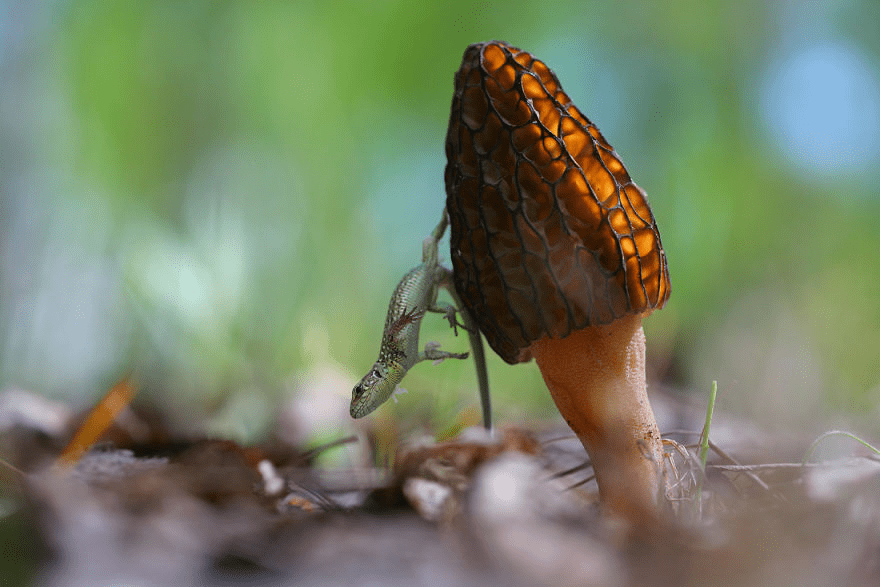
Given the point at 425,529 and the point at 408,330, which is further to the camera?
the point at 408,330

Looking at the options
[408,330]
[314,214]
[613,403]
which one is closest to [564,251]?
→ [613,403]

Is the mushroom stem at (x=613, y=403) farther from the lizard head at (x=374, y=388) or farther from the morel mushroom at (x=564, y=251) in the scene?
the lizard head at (x=374, y=388)

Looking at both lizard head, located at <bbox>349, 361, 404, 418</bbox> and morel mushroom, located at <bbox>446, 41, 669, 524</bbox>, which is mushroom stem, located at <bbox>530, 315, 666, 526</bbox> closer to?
morel mushroom, located at <bbox>446, 41, 669, 524</bbox>

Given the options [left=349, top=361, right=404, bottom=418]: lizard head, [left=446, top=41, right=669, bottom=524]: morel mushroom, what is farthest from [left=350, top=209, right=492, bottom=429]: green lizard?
[left=446, top=41, right=669, bottom=524]: morel mushroom

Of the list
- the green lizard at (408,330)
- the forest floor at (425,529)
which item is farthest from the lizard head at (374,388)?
the forest floor at (425,529)

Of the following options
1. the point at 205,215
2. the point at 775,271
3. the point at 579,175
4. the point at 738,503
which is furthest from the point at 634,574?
the point at 775,271

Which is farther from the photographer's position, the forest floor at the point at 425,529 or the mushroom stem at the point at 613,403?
the mushroom stem at the point at 613,403

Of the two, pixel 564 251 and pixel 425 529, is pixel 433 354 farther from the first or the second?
pixel 425 529
